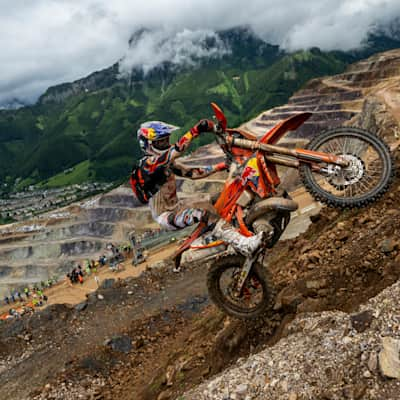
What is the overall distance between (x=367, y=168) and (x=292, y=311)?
3578 millimetres

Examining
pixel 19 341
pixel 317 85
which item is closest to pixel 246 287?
pixel 19 341

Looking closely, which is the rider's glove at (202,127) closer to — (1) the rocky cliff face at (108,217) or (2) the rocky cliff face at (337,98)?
(1) the rocky cliff face at (108,217)

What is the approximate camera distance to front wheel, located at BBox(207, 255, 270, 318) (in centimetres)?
755

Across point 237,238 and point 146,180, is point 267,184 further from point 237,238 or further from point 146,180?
point 146,180

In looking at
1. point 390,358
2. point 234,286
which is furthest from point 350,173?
point 390,358

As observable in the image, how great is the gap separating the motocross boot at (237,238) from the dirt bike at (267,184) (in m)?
0.15

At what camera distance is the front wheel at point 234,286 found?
7547 millimetres

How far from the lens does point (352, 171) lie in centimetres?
755

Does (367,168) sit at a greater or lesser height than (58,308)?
greater

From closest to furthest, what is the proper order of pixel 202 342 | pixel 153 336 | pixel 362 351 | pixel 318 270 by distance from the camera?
pixel 362 351, pixel 318 270, pixel 202 342, pixel 153 336

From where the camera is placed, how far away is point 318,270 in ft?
28.9

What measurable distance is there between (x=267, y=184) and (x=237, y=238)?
1.34 metres

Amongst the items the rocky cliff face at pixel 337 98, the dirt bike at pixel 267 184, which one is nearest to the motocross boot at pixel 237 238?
the dirt bike at pixel 267 184

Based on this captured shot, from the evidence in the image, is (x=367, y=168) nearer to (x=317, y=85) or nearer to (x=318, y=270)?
(x=318, y=270)
